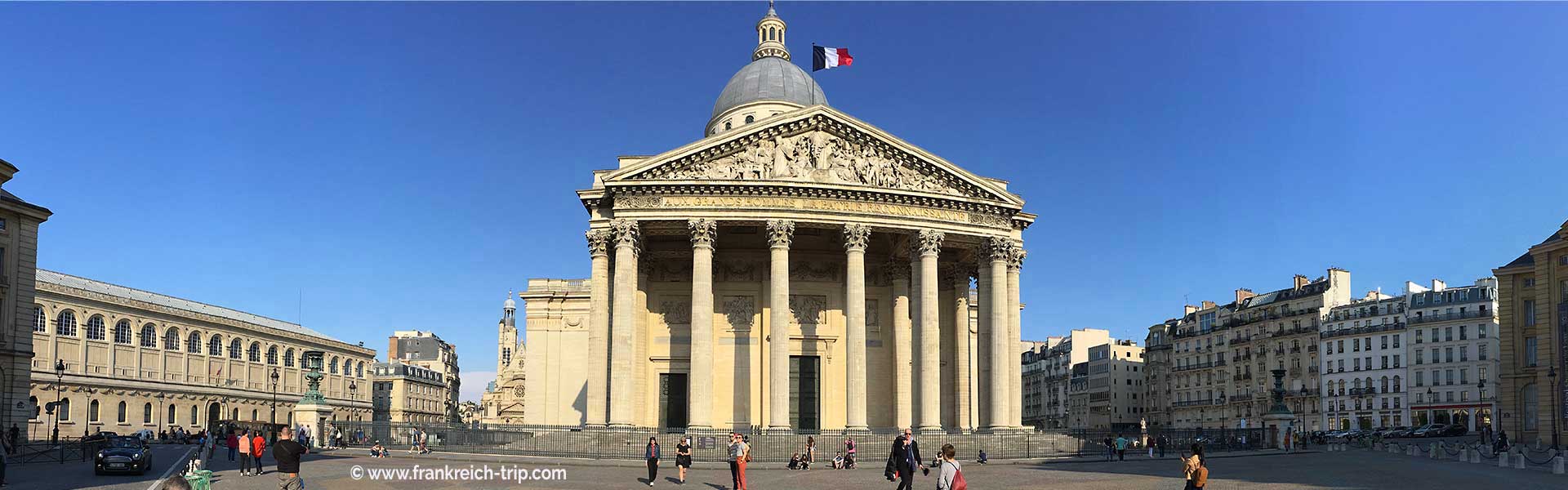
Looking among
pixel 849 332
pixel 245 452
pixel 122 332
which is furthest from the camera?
pixel 122 332

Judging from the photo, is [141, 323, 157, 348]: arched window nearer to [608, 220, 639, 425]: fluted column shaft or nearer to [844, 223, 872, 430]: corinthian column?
[608, 220, 639, 425]: fluted column shaft

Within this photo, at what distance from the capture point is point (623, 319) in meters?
46.2

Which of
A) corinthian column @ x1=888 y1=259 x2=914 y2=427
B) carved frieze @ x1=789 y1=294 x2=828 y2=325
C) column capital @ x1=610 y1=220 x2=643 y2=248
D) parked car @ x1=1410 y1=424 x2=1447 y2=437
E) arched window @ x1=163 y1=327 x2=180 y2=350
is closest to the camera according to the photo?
column capital @ x1=610 y1=220 x2=643 y2=248

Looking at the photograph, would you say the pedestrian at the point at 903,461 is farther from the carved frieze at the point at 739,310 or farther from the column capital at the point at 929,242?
the carved frieze at the point at 739,310

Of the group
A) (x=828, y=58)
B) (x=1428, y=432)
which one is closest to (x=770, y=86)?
(x=828, y=58)

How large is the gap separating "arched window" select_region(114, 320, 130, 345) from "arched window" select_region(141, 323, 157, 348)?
1.26m

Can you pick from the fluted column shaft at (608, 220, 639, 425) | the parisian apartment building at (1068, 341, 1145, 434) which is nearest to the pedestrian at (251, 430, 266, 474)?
the fluted column shaft at (608, 220, 639, 425)

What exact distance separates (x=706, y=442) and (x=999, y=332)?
13292mm

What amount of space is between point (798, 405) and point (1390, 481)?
83.3ft

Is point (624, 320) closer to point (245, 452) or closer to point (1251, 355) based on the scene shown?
point (245, 452)

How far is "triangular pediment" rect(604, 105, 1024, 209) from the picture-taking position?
46.4m

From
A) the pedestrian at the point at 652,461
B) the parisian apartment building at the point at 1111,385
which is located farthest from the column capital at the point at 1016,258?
the parisian apartment building at the point at 1111,385

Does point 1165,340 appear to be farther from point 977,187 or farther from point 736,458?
point 736,458

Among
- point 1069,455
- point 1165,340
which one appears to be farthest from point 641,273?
point 1165,340
